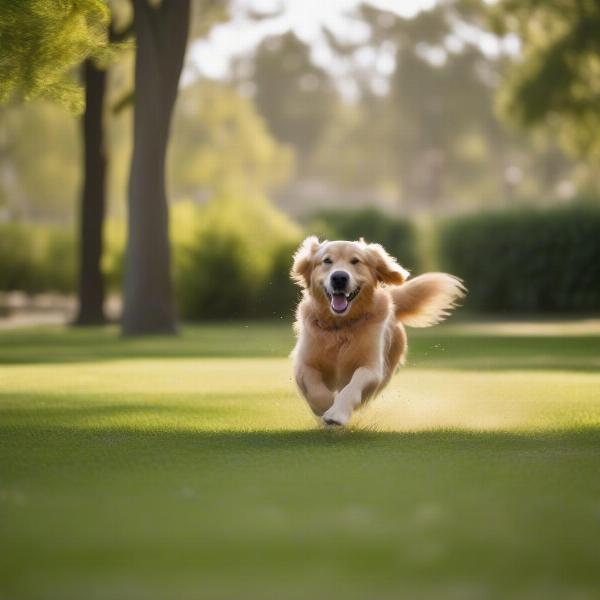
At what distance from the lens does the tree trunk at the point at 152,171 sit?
68.6ft

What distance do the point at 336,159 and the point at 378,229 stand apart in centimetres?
6530

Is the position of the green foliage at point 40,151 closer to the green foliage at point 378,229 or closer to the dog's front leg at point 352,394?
the green foliage at point 378,229

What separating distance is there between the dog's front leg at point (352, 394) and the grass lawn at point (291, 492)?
151 mm

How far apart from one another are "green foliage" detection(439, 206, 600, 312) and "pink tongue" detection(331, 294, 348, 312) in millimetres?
20657

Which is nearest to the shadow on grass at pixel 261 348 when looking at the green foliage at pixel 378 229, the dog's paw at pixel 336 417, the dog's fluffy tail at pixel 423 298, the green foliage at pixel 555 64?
the dog's fluffy tail at pixel 423 298

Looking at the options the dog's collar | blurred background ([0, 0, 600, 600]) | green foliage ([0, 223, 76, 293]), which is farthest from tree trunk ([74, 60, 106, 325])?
the dog's collar

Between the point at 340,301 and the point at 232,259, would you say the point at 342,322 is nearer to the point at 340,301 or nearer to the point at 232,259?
the point at 340,301

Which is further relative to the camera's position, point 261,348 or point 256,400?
point 261,348

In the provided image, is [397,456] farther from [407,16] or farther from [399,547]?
[407,16]

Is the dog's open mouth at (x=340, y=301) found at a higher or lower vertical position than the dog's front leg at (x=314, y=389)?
higher

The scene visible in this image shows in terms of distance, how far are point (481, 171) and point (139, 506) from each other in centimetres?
8628

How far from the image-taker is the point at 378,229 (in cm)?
3150

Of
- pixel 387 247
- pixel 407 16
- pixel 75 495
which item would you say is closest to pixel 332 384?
pixel 75 495

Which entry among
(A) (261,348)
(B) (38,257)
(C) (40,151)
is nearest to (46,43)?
(A) (261,348)
